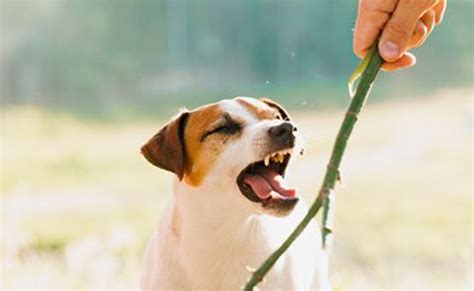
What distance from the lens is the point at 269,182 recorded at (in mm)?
2758

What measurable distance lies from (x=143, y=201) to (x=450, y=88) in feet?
8.22

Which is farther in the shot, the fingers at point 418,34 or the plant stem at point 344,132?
the fingers at point 418,34

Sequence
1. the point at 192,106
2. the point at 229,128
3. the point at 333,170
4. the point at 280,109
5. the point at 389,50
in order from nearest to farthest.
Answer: the point at 333,170 → the point at 389,50 → the point at 229,128 → the point at 280,109 → the point at 192,106

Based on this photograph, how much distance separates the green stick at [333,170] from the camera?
185cm

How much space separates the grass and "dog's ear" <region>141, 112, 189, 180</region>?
4.89 ft

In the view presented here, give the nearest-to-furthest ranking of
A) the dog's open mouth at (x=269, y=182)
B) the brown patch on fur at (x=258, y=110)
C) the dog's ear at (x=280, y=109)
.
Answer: the dog's open mouth at (x=269, y=182)
the brown patch on fur at (x=258, y=110)
the dog's ear at (x=280, y=109)

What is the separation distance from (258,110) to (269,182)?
26 centimetres

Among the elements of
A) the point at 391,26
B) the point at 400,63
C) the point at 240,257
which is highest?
the point at 391,26

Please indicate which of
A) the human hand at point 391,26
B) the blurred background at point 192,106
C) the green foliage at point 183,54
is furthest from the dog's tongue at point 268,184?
the green foliage at point 183,54

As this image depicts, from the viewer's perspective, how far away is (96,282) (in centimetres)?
447

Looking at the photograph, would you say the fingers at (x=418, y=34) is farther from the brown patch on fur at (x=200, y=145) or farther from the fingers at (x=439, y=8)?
the brown patch on fur at (x=200, y=145)

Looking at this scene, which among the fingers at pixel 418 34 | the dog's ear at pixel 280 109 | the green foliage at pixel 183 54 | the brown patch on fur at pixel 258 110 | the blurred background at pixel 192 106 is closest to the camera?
the fingers at pixel 418 34

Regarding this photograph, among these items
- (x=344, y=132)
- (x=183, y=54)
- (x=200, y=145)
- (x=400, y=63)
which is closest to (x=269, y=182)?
(x=200, y=145)

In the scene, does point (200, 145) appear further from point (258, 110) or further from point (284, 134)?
point (284, 134)
